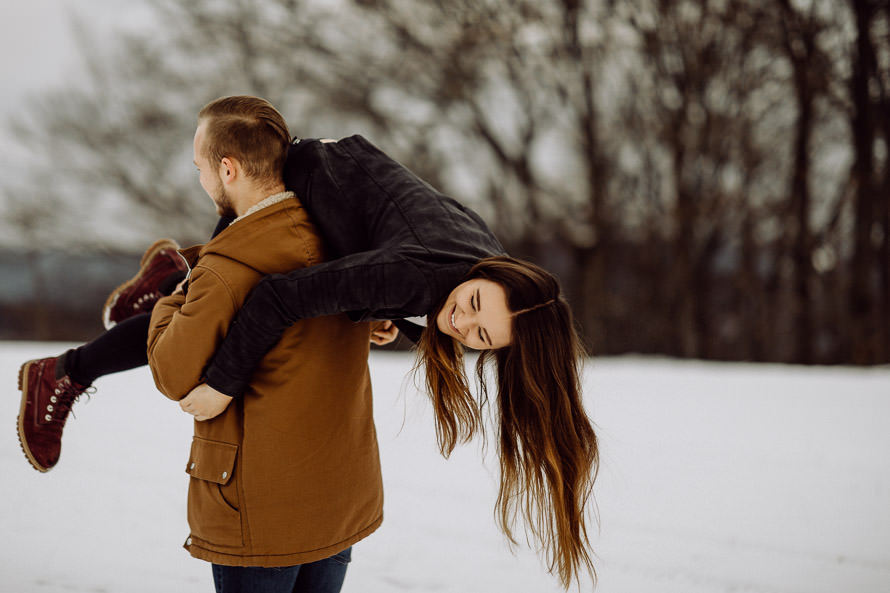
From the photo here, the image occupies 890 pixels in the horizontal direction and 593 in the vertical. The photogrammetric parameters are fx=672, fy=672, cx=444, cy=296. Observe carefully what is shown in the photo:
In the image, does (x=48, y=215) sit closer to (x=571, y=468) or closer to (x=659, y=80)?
(x=659, y=80)

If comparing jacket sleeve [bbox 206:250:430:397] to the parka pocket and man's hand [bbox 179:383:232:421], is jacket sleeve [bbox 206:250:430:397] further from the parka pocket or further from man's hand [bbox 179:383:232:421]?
the parka pocket

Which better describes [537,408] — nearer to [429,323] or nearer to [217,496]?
[429,323]

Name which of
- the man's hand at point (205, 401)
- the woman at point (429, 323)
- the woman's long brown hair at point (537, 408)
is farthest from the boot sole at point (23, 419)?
the woman's long brown hair at point (537, 408)

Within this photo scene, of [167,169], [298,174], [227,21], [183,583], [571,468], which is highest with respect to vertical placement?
[227,21]

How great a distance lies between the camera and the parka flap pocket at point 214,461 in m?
1.35

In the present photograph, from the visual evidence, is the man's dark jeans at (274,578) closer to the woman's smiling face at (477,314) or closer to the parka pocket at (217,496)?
the parka pocket at (217,496)

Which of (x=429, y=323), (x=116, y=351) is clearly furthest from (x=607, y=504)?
(x=116, y=351)

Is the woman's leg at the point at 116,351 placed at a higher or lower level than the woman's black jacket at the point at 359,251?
lower

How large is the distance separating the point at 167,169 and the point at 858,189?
30.4ft

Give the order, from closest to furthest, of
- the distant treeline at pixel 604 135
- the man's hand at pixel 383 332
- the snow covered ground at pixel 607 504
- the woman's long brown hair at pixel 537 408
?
the woman's long brown hair at pixel 537 408 → the man's hand at pixel 383 332 → the snow covered ground at pixel 607 504 → the distant treeline at pixel 604 135

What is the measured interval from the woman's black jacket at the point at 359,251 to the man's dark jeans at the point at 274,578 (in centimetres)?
40

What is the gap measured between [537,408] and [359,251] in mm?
548

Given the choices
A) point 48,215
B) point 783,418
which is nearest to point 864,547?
point 783,418

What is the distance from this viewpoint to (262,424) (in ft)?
4.46
